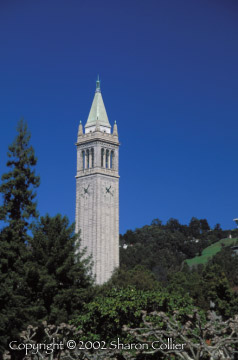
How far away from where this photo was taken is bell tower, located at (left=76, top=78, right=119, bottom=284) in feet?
280

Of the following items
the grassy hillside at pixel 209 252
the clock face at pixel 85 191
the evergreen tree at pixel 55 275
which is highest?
the grassy hillside at pixel 209 252

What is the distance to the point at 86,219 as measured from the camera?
8656cm

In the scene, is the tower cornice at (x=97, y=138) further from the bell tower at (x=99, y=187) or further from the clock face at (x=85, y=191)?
the clock face at (x=85, y=191)

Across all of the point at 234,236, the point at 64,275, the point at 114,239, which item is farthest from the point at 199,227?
the point at 64,275

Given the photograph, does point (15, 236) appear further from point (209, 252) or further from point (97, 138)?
point (209, 252)

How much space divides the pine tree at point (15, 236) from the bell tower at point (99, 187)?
5046cm

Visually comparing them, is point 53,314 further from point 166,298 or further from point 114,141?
point 114,141

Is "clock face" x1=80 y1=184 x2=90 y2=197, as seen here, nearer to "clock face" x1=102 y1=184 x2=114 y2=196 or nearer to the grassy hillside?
"clock face" x1=102 y1=184 x2=114 y2=196

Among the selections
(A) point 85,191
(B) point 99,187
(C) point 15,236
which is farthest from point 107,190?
(C) point 15,236

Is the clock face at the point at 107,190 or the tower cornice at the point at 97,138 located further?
the clock face at the point at 107,190

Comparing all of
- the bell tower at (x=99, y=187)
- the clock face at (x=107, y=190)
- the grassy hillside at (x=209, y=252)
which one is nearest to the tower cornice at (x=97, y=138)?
the bell tower at (x=99, y=187)

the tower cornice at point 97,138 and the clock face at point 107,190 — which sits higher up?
the tower cornice at point 97,138

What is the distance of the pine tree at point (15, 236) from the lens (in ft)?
101

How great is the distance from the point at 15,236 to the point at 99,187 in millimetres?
53130
